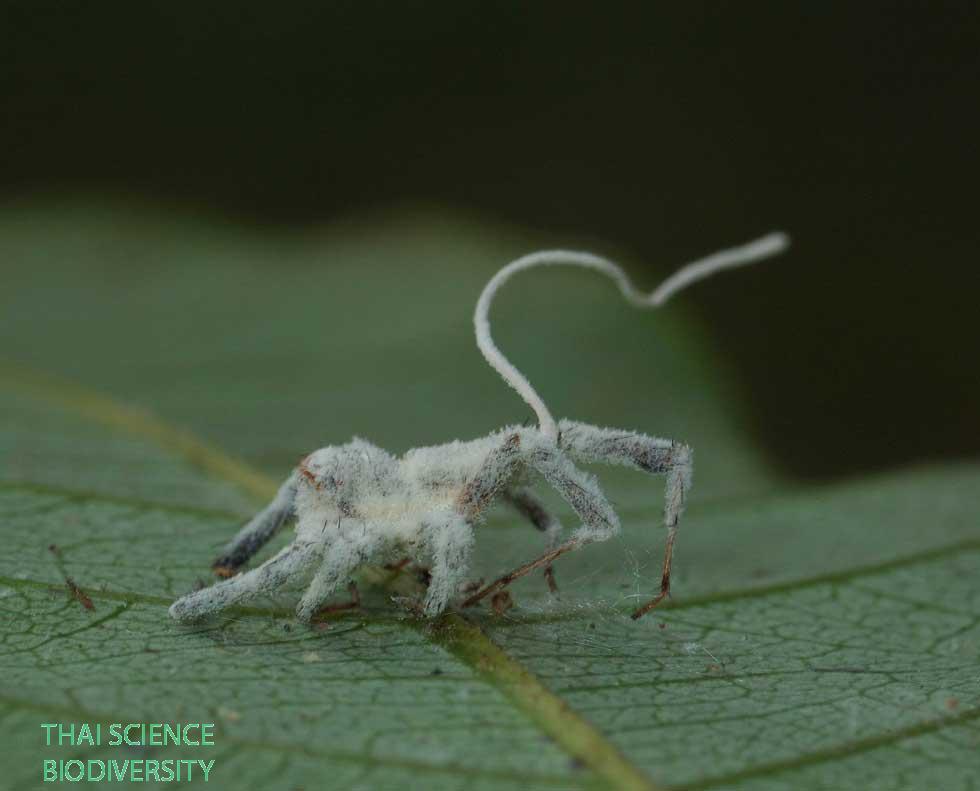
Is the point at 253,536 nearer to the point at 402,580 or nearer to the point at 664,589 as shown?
the point at 402,580

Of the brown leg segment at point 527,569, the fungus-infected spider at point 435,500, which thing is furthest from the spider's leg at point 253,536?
the brown leg segment at point 527,569

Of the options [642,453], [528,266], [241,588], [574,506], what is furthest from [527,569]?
[528,266]

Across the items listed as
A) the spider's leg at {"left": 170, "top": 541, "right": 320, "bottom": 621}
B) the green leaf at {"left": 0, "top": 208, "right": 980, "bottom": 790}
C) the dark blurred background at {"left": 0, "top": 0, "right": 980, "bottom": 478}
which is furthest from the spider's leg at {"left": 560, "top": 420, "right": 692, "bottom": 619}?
the dark blurred background at {"left": 0, "top": 0, "right": 980, "bottom": 478}

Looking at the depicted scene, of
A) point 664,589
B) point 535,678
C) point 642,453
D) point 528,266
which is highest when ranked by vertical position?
point 528,266

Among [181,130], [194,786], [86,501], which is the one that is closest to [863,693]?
[194,786]

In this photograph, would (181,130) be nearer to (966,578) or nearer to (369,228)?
(369,228)

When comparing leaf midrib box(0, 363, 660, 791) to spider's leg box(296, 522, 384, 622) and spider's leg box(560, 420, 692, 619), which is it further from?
spider's leg box(560, 420, 692, 619)
